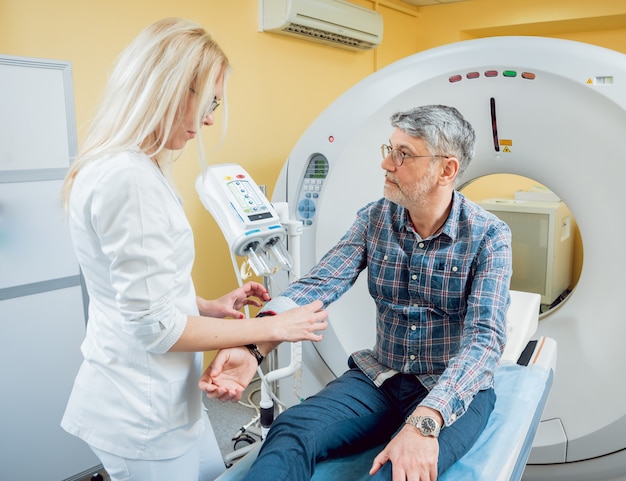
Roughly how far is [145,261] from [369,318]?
1289 mm

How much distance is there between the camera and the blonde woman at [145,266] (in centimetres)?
95

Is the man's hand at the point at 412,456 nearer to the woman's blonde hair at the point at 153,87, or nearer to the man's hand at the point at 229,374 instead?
the man's hand at the point at 229,374

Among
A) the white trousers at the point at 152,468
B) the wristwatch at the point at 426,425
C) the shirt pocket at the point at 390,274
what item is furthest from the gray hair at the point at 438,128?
the white trousers at the point at 152,468

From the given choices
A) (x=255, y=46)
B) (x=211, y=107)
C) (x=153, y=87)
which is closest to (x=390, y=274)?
(x=211, y=107)

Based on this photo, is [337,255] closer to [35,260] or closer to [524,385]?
[524,385]

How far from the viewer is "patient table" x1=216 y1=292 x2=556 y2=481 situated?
1159 mm

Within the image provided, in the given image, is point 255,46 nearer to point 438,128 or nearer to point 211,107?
point 438,128

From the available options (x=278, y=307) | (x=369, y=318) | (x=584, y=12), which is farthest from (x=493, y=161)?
(x=584, y=12)

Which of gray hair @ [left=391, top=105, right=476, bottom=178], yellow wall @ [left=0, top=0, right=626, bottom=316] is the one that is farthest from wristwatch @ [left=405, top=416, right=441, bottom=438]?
yellow wall @ [left=0, top=0, right=626, bottom=316]

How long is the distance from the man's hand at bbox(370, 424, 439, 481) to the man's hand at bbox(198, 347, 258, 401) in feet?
1.02

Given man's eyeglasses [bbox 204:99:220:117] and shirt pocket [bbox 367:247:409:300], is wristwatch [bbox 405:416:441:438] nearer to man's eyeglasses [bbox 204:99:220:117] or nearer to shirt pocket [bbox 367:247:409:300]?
shirt pocket [bbox 367:247:409:300]

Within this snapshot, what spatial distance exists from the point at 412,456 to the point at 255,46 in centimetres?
222

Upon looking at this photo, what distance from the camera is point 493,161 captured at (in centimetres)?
204

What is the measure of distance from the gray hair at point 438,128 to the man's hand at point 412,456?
665 mm
